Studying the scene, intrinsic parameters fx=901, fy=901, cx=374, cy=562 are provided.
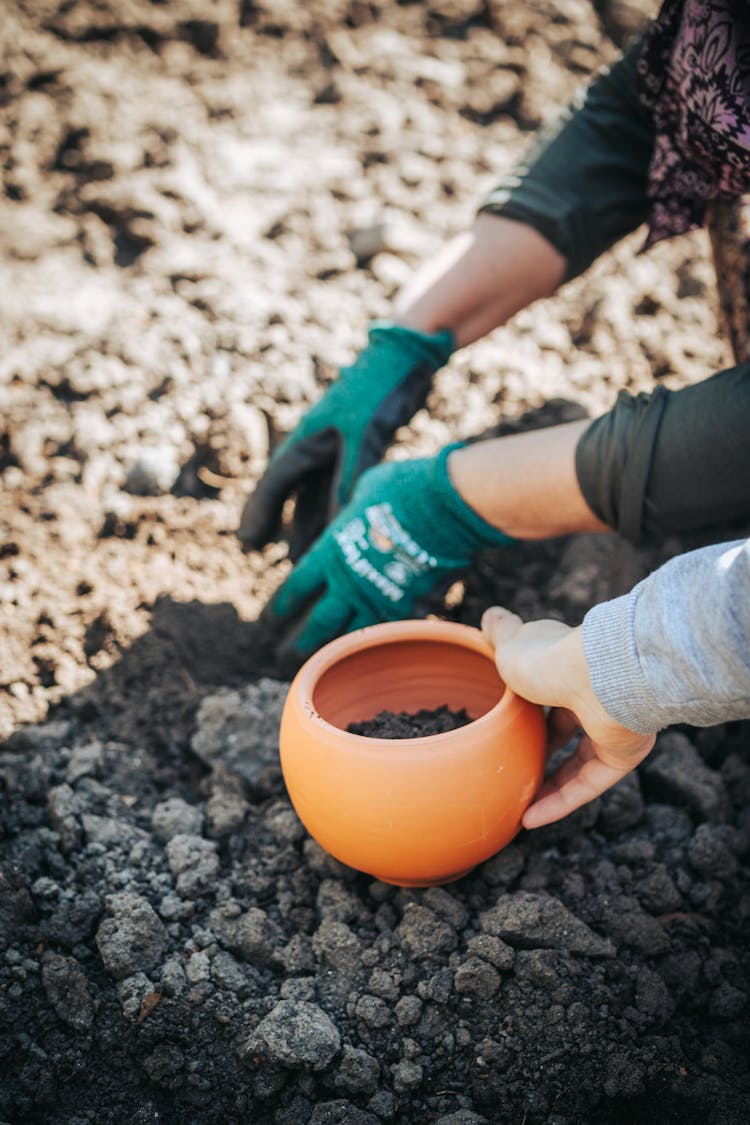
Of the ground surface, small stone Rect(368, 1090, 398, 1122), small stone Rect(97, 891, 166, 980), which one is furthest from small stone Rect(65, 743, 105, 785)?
small stone Rect(368, 1090, 398, 1122)

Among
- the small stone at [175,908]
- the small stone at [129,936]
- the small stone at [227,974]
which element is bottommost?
the small stone at [175,908]

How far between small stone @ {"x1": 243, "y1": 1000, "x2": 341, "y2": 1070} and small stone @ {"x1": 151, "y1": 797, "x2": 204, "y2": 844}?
38cm

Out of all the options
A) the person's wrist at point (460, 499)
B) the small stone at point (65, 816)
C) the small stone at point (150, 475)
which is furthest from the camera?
the small stone at point (150, 475)

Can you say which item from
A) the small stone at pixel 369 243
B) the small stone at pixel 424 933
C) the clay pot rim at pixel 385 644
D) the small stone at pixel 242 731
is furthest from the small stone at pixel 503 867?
the small stone at pixel 369 243

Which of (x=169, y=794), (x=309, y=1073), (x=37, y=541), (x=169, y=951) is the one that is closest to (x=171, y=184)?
(x=37, y=541)

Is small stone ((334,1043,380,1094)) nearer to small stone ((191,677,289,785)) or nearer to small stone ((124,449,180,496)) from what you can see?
small stone ((191,677,289,785))

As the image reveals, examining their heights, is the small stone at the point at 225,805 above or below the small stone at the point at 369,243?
below

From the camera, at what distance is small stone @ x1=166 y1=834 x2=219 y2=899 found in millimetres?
1485

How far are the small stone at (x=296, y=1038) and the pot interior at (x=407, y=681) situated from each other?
18.6 inches

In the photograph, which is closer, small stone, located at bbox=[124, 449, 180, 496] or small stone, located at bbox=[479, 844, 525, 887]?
small stone, located at bbox=[479, 844, 525, 887]

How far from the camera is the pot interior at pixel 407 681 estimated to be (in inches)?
62.3

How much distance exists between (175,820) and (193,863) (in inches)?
4.1

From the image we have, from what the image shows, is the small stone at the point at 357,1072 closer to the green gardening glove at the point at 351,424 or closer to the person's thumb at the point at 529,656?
the person's thumb at the point at 529,656

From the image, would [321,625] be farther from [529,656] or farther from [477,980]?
[477,980]
